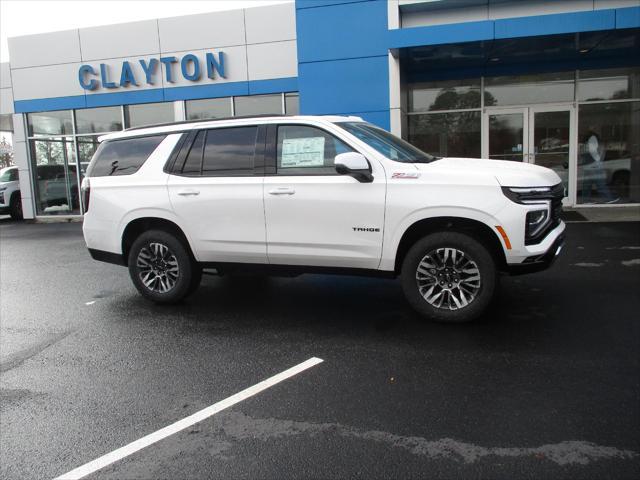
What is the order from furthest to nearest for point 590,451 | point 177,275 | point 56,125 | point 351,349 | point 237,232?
1. point 56,125
2. point 177,275
3. point 237,232
4. point 351,349
5. point 590,451

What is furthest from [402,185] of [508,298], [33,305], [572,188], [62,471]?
[572,188]

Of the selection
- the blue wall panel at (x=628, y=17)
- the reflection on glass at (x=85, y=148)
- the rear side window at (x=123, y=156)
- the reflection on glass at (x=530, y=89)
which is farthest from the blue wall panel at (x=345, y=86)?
the reflection on glass at (x=85, y=148)

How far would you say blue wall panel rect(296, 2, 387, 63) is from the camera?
38.5ft

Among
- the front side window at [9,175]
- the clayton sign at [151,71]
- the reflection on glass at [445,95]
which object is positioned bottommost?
the front side window at [9,175]

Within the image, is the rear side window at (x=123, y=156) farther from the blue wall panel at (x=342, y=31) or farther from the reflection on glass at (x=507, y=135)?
the reflection on glass at (x=507, y=135)

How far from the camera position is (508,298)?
5.99 meters

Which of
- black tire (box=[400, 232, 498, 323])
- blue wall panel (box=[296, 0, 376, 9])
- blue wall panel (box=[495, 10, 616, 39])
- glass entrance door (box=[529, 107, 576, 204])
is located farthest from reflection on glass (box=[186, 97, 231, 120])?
black tire (box=[400, 232, 498, 323])

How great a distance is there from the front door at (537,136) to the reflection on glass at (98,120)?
1054cm

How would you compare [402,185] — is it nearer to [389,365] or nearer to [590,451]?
[389,365]

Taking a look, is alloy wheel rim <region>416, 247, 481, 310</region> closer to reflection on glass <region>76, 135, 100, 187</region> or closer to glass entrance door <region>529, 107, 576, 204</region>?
glass entrance door <region>529, 107, 576, 204</region>

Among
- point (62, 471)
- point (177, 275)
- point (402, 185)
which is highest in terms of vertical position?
point (402, 185)

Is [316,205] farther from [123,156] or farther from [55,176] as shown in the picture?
[55,176]

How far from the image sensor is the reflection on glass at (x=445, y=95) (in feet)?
44.7

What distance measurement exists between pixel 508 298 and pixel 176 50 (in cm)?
1247
